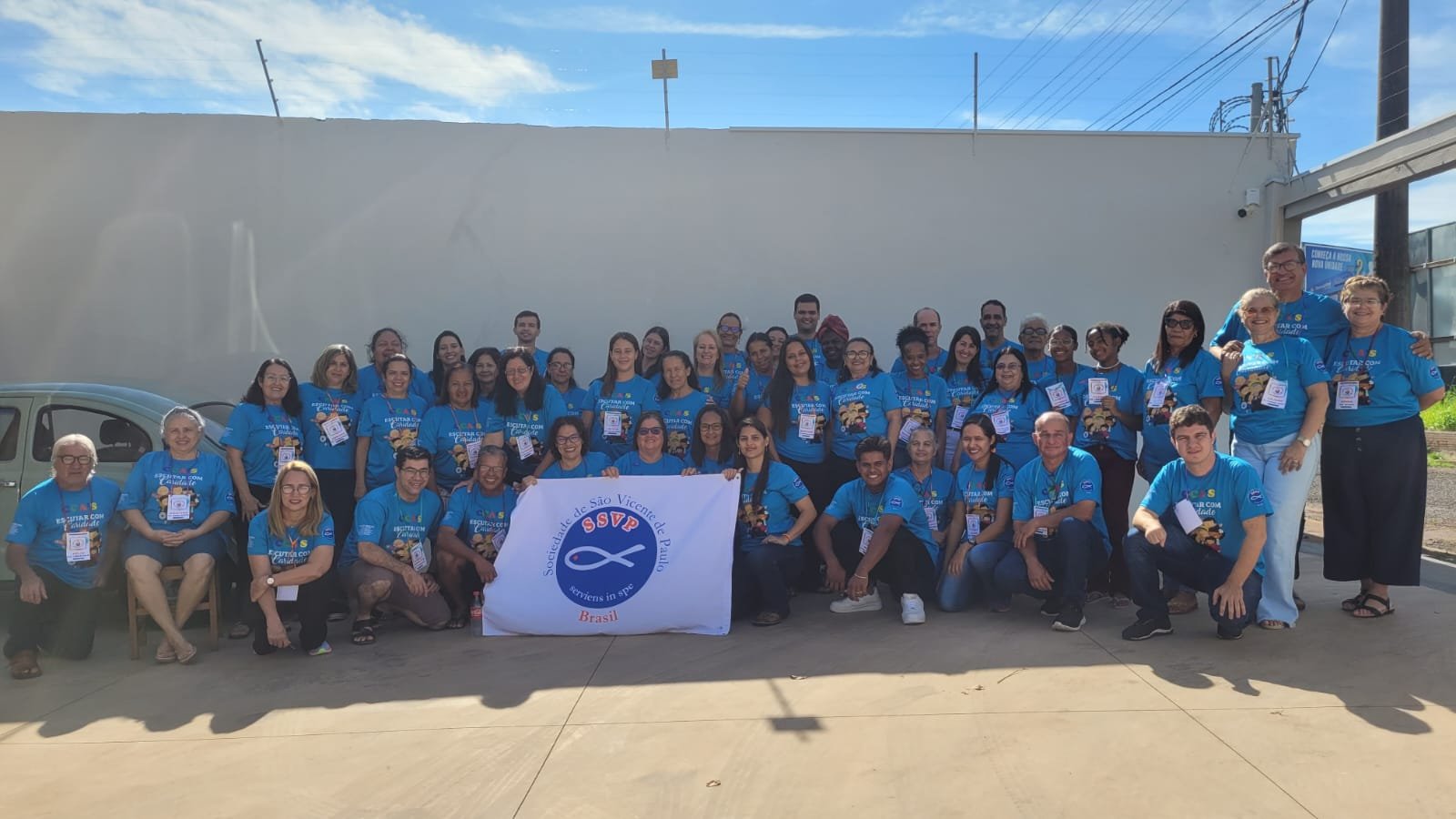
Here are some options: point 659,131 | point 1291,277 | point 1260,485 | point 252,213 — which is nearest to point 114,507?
point 252,213

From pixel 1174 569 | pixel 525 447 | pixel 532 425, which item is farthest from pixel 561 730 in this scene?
pixel 1174 569

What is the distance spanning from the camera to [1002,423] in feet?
17.9

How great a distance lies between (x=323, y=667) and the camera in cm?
440

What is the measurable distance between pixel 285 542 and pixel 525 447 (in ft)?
4.82

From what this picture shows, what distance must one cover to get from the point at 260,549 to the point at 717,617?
92.4 inches

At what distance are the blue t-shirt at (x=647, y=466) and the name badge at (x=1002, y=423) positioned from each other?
1.89m

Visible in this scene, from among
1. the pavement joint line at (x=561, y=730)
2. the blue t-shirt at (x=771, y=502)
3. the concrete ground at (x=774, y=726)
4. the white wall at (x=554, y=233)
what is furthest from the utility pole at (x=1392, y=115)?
the pavement joint line at (x=561, y=730)

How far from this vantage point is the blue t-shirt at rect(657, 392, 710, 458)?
223 inches

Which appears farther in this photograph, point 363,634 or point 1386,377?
point 363,634

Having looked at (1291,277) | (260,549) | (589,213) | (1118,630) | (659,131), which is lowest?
(1118,630)

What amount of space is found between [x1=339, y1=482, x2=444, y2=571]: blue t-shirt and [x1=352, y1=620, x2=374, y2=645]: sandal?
38cm

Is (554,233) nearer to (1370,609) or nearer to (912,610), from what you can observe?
(912,610)

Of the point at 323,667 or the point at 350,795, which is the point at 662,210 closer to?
the point at 323,667

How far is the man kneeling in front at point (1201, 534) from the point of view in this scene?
4254 mm
